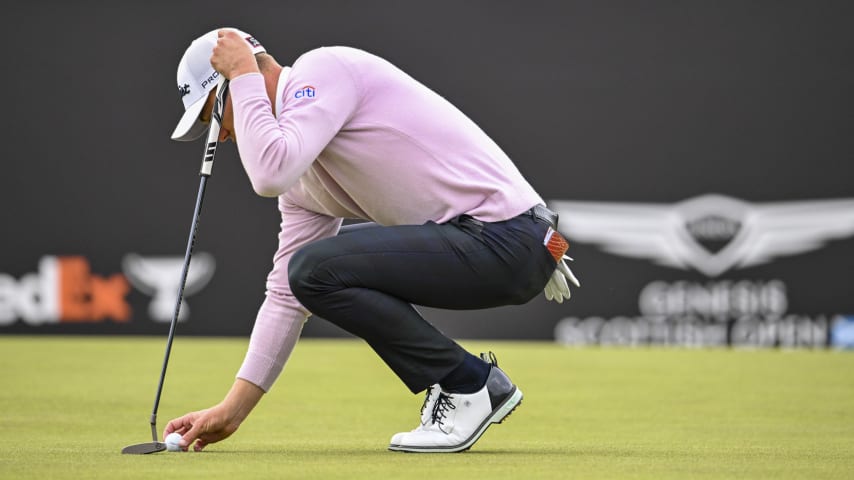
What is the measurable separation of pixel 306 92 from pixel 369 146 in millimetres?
197

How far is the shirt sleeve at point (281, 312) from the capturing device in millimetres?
3307

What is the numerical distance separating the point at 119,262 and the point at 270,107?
17.2 ft

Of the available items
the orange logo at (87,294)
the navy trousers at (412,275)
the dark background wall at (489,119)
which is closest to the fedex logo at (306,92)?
the navy trousers at (412,275)

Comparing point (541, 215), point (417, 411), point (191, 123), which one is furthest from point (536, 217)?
point (417, 411)

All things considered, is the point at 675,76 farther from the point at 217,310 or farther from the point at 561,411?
the point at 561,411

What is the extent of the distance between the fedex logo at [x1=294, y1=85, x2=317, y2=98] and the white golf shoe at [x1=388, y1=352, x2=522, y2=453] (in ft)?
2.50

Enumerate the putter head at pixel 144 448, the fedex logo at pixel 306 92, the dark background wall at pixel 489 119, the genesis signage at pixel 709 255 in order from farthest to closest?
the dark background wall at pixel 489 119, the genesis signage at pixel 709 255, the putter head at pixel 144 448, the fedex logo at pixel 306 92

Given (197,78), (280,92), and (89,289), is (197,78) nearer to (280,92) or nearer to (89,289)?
(280,92)

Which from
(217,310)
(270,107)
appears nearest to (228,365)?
(217,310)

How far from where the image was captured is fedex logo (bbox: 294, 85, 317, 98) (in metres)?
Answer: 2.98

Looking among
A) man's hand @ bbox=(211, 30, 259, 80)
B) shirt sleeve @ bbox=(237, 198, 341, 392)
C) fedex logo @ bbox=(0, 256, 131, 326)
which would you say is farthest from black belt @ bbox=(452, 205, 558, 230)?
fedex logo @ bbox=(0, 256, 131, 326)

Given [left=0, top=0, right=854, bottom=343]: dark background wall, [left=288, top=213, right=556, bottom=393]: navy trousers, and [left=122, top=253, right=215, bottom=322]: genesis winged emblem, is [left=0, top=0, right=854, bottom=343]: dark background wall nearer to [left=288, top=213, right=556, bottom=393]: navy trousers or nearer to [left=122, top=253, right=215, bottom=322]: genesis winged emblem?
[left=122, top=253, right=215, bottom=322]: genesis winged emblem

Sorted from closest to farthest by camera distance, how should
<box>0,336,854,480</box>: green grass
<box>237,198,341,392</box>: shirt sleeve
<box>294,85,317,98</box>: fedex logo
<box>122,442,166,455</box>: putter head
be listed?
1. <box>0,336,854,480</box>: green grass
2. <box>294,85,317,98</box>: fedex logo
3. <box>122,442,166,455</box>: putter head
4. <box>237,198,341,392</box>: shirt sleeve

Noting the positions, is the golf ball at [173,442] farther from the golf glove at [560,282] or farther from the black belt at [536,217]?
the golf glove at [560,282]
